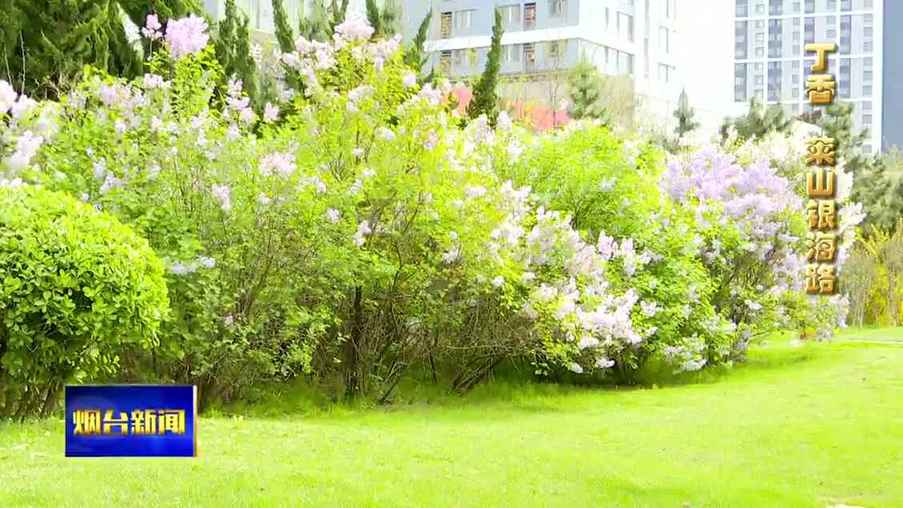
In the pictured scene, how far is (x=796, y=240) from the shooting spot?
20109 mm

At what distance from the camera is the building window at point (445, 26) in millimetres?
53094

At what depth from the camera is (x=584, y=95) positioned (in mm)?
35875

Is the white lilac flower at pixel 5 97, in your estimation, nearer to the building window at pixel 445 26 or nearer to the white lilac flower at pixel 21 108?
the white lilac flower at pixel 21 108

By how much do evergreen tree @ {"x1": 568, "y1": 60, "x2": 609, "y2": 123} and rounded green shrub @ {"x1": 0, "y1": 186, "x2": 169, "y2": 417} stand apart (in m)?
25.6

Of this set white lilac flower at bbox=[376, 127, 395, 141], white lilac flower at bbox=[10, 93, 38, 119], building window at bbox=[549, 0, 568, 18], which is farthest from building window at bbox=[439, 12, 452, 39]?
white lilac flower at bbox=[10, 93, 38, 119]

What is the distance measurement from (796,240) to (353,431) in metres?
11.6

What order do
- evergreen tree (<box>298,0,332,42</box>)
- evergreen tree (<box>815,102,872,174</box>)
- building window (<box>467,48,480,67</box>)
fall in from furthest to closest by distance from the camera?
1. building window (<box>467,48,480,67</box>)
2. evergreen tree (<box>815,102,872,174</box>)
3. evergreen tree (<box>298,0,332,42</box>)

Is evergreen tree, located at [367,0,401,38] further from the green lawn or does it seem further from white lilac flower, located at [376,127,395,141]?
the green lawn

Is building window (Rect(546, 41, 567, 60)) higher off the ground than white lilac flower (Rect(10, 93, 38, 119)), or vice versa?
building window (Rect(546, 41, 567, 60))

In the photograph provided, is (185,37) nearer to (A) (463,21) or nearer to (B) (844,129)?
(B) (844,129)

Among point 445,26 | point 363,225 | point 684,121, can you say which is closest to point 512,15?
point 445,26

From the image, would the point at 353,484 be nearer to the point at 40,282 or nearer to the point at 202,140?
the point at 40,282

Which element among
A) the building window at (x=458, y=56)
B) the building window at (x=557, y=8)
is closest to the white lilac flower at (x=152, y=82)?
the building window at (x=557, y=8)

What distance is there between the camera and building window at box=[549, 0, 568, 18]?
5022 cm
